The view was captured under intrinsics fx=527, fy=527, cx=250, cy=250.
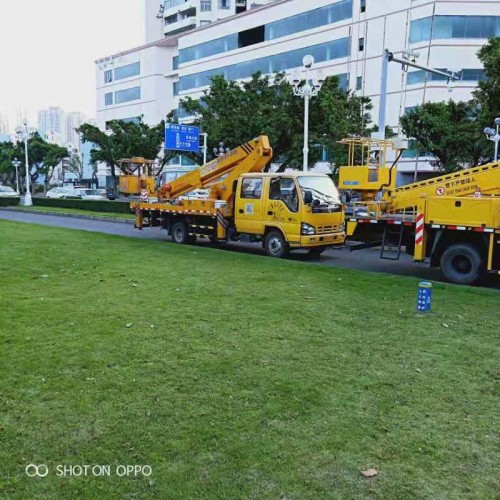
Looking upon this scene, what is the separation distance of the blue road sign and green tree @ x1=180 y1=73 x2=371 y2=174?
734 mm

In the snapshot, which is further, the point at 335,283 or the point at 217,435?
the point at 335,283

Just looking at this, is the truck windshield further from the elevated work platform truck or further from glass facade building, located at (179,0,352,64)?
glass facade building, located at (179,0,352,64)

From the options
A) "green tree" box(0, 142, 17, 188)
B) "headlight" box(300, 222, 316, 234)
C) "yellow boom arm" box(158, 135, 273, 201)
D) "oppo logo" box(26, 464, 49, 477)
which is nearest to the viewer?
"oppo logo" box(26, 464, 49, 477)

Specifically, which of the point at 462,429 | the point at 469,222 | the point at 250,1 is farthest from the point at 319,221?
the point at 250,1

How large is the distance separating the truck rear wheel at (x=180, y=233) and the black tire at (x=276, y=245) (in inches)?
137

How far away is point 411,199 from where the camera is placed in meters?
11.8

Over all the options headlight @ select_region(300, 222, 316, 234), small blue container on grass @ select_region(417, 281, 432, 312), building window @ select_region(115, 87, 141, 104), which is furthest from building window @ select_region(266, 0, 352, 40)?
small blue container on grass @ select_region(417, 281, 432, 312)

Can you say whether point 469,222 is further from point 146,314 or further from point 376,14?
point 376,14

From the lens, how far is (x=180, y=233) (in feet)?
53.4

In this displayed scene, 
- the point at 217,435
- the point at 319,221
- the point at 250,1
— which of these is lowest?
the point at 217,435

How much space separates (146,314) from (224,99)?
21421 mm

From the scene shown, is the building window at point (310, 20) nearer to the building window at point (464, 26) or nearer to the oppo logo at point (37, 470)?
the building window at point (464, 26)

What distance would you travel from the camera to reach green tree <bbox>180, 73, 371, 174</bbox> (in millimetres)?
23922

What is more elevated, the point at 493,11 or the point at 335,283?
the point at 493,11
